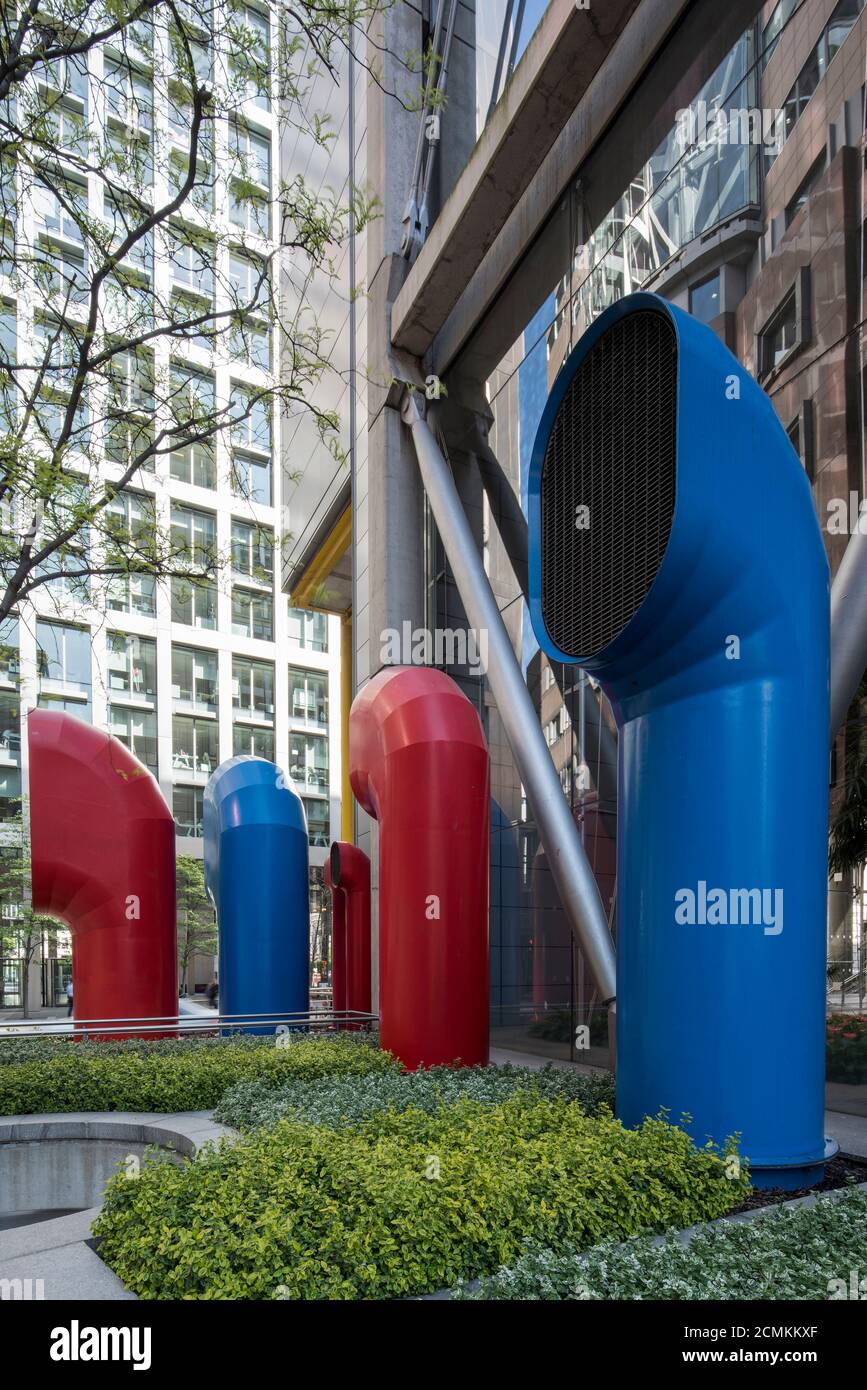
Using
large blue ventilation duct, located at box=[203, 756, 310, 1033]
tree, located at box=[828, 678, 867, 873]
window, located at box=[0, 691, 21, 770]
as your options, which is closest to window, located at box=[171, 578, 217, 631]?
window, located at box=[0, 691, 21, 770]

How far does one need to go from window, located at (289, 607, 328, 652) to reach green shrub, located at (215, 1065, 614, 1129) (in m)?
49.2

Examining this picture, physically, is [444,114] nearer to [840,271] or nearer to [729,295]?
[729,295]

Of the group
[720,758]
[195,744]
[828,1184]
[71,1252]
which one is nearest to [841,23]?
[720,758]

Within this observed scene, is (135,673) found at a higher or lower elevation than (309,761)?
higher

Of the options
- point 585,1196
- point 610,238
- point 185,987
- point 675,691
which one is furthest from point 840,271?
point 185,987

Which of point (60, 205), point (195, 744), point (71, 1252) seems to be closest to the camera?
point (71, 1252)

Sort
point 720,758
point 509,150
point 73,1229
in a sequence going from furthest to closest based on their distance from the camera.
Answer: point 509,150
point 720,758
point 73,1229

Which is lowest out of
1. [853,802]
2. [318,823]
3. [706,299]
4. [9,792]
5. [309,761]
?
[318,823]

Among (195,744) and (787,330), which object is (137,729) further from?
(787,330)

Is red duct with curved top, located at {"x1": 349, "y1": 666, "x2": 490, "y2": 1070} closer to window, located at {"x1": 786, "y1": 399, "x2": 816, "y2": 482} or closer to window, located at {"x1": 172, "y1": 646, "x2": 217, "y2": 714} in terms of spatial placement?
window, located at {"x1": 786, "y1": 399, "x2": 816, "y2": 482}

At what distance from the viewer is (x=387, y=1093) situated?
8352 millimetres

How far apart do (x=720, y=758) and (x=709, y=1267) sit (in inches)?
116

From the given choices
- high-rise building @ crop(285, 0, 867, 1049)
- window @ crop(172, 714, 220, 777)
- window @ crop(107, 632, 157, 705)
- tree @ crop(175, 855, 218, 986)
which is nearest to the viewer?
high-rise building @ crop(285, 0, 867, 1049)

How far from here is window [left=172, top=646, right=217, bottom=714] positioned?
52250 mm
